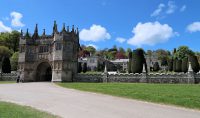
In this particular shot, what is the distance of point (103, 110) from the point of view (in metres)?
12.0

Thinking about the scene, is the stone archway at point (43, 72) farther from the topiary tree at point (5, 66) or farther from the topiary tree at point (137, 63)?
the topiary tree at point (137, 63)

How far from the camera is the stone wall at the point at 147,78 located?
33594 mm

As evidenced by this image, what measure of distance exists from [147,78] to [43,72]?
2078 cm

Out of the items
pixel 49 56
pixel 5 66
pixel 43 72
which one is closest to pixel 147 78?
pixel 49 56

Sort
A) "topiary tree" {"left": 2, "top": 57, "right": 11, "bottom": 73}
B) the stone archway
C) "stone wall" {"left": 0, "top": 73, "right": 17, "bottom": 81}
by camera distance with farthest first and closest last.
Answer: "topiary tree" {"left": 2, "top": 57, "right": 11, "bottom": 73} < "stone wall" {"left": 0, "top": 73, "right": 17, "bottom": 81} < the stone archway

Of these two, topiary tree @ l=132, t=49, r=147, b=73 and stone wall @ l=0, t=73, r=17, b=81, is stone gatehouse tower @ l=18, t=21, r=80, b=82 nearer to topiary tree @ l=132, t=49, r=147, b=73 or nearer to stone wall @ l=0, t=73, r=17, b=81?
stone wall @ l=0, t=73, r=17, b=81

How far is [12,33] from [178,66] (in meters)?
57.4

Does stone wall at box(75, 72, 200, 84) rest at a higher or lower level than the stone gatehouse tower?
lower

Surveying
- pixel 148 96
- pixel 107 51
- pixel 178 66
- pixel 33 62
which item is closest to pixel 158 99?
pixel 148 96

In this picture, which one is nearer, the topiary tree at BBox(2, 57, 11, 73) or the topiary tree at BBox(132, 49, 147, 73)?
the topiary tree at BBox(132, 49, 147, 73)

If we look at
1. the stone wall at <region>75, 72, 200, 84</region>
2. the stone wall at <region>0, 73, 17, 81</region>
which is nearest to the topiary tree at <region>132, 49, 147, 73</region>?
the stone wall at <region>75, 72, 200, 84</region>

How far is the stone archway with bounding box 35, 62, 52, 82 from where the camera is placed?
46.3m

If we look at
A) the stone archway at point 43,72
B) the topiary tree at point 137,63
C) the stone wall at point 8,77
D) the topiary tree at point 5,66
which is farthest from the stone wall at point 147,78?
the topiary tree at point 5,66

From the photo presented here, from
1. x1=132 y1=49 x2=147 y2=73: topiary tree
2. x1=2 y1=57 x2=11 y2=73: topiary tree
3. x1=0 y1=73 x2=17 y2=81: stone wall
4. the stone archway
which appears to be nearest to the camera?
x1=132 y1=49 x2=147 y2=73: topiary tree
